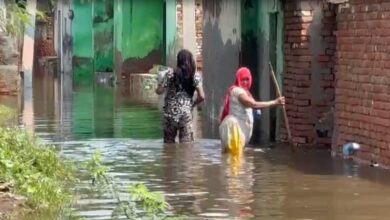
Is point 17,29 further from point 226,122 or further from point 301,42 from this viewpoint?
point 301,42

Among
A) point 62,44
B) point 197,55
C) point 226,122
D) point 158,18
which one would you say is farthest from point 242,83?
point 62,44

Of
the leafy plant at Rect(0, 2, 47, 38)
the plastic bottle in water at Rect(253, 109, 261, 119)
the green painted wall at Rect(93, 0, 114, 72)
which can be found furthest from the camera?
the green painted wall at Rect(93, 0, 114, 72)

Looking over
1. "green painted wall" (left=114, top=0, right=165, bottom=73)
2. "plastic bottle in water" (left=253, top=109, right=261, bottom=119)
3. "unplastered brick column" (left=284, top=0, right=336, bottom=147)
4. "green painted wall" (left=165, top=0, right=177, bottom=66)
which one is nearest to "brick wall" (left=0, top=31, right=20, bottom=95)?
"green painted wall" (left=165, top=0, right=177, bottom=66)

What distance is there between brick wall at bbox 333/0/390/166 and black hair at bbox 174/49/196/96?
85.8 inches

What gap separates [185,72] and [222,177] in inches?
135

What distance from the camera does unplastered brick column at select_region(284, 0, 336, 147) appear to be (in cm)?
1362

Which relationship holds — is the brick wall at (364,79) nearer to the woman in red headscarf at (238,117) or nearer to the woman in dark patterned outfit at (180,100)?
the woman in red headscarf at (238,117)

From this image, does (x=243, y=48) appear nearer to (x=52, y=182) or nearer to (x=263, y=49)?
(x=263, y=49)

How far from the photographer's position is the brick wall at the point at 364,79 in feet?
37.1

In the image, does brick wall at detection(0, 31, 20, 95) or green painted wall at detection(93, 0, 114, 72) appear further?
green painted wall at detection(93, 0, 114, 72)

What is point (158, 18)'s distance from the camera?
31.3 m

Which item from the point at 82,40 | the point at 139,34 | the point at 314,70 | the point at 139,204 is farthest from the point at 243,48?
the point at 82,40

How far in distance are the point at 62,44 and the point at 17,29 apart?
93.0 ft

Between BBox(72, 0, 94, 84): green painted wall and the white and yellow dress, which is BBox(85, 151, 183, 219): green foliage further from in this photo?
BBox(72, 0, 94, 84): green painted wall
